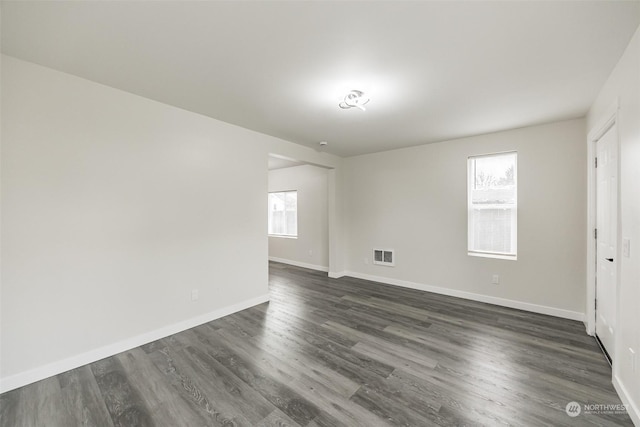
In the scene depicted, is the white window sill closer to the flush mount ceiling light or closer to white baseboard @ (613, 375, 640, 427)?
white baseboard @ (613, 375, 640, 427)

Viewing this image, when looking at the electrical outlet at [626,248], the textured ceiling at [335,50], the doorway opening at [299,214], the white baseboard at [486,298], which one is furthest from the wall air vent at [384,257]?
the electrical outlet at [626,248]

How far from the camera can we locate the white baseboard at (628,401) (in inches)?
63.4

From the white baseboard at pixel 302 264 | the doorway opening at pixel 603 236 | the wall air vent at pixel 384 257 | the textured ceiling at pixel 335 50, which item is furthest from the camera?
the white baseboard at pixel 302 264

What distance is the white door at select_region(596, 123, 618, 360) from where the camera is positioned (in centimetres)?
229

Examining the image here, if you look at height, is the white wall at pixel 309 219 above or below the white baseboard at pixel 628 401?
above

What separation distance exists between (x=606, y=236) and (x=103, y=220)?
4816 millimetres

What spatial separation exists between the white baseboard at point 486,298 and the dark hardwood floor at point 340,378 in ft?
0.61

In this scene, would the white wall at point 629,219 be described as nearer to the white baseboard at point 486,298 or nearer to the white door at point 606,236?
the white door at point 606,236

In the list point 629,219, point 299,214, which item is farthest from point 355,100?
point 299,214

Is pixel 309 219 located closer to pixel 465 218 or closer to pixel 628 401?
pixel 465 218

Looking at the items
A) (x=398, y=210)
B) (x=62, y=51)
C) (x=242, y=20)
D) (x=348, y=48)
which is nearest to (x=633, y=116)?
(x=348, y=48)

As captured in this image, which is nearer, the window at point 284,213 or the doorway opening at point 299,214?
the doorway opening at point 299,214

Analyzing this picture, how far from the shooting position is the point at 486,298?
12.9 ft

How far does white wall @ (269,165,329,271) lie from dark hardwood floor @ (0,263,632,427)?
2.86 meters
